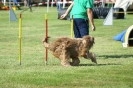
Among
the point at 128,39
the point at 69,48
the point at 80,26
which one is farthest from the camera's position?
the point at 128,39

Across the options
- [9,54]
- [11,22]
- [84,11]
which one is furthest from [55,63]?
[11,22]

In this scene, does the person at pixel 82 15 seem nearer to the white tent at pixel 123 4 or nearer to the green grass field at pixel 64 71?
the green grass field at pixel 64 71

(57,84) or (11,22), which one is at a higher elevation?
(57,84)

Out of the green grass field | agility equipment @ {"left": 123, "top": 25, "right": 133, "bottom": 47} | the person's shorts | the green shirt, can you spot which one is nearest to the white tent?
agility equipment @ {"left": 123, "top": 25, "right": 133, "bottom": 47}

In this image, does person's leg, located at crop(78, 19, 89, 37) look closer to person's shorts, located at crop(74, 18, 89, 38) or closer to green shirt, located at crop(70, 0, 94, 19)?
person's shorts, located at crop(74, 18, 89, 38)


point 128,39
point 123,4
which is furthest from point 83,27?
point 123,4

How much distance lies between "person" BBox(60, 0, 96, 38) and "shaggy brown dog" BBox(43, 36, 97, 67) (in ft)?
4.10

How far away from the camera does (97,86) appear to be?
29.2 feet

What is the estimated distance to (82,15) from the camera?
12.8m

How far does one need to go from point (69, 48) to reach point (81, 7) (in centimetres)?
176

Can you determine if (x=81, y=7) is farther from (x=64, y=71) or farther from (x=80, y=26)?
(x=64, y=71)

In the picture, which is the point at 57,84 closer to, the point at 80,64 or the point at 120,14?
the point at 80,64

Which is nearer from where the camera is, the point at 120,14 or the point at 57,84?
the point at 57,84

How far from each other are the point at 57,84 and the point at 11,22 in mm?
21151
